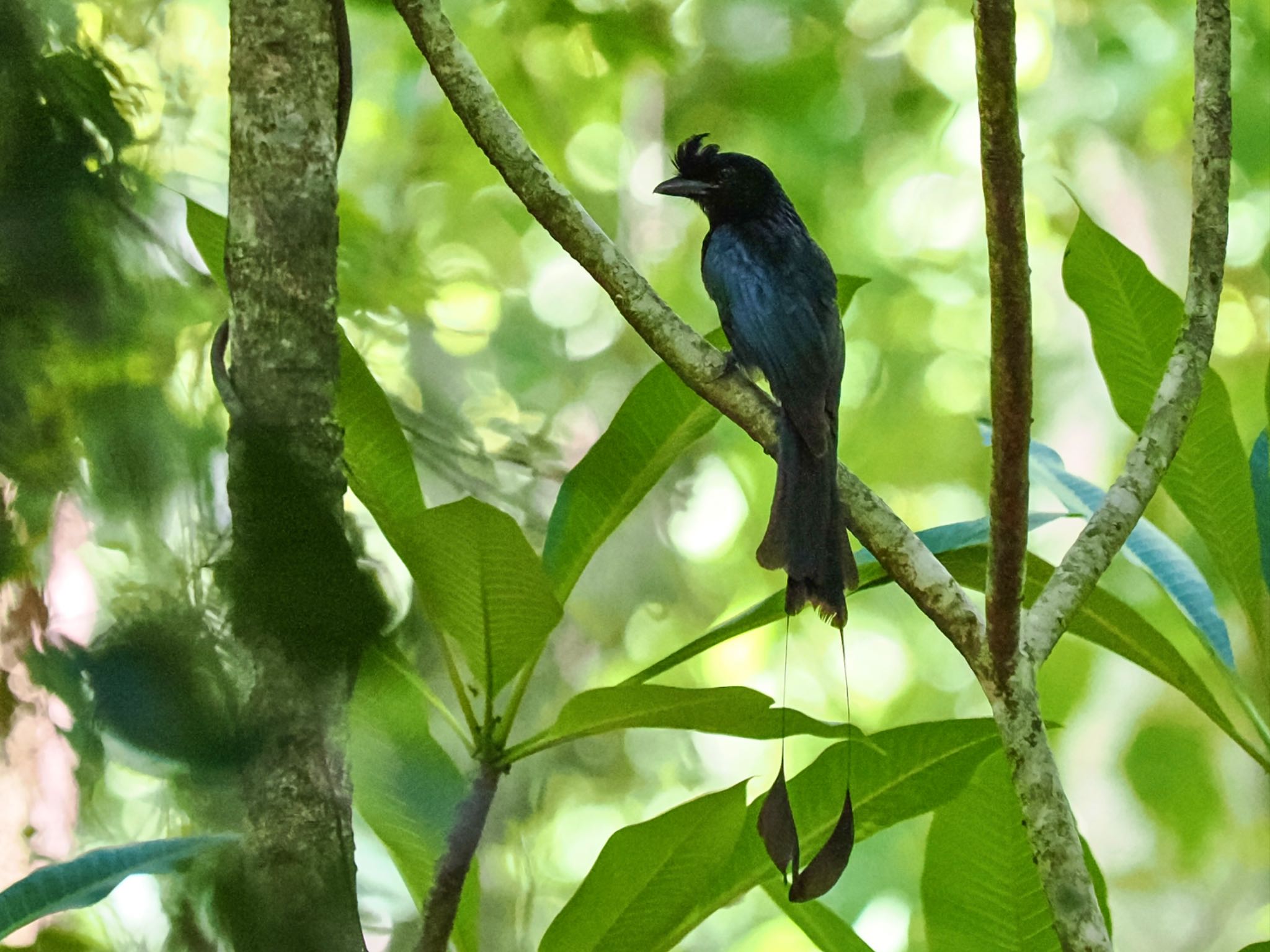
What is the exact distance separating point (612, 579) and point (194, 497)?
1993 mm

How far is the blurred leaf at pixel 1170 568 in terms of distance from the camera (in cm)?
125

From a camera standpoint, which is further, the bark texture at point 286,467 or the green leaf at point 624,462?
the green leaf at point 624,462

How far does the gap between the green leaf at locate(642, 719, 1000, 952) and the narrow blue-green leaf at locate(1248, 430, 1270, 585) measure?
Result: 16.1 inches

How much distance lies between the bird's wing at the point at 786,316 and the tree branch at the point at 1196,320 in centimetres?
23

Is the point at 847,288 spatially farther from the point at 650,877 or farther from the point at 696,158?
the point at 650,877

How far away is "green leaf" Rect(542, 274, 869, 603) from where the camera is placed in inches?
42.2

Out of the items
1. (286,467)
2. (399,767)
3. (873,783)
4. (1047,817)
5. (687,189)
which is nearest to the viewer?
(286,467)

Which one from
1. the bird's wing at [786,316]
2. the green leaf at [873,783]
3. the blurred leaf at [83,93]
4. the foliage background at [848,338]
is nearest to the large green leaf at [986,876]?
the green leaf at [873,783]

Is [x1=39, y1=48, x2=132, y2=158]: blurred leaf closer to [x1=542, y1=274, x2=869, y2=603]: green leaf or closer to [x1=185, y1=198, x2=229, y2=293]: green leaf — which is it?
[x1=185, y1=198, x2=229, y2=293]: green leaf

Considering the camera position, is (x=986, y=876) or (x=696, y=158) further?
(x=696, y=158)

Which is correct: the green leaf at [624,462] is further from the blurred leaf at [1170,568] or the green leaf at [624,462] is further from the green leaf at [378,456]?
the blurred leaf at [1170,568]

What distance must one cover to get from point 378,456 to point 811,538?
35 centimetres

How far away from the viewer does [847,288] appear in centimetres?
118

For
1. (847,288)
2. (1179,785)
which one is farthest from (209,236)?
(1179,785)
